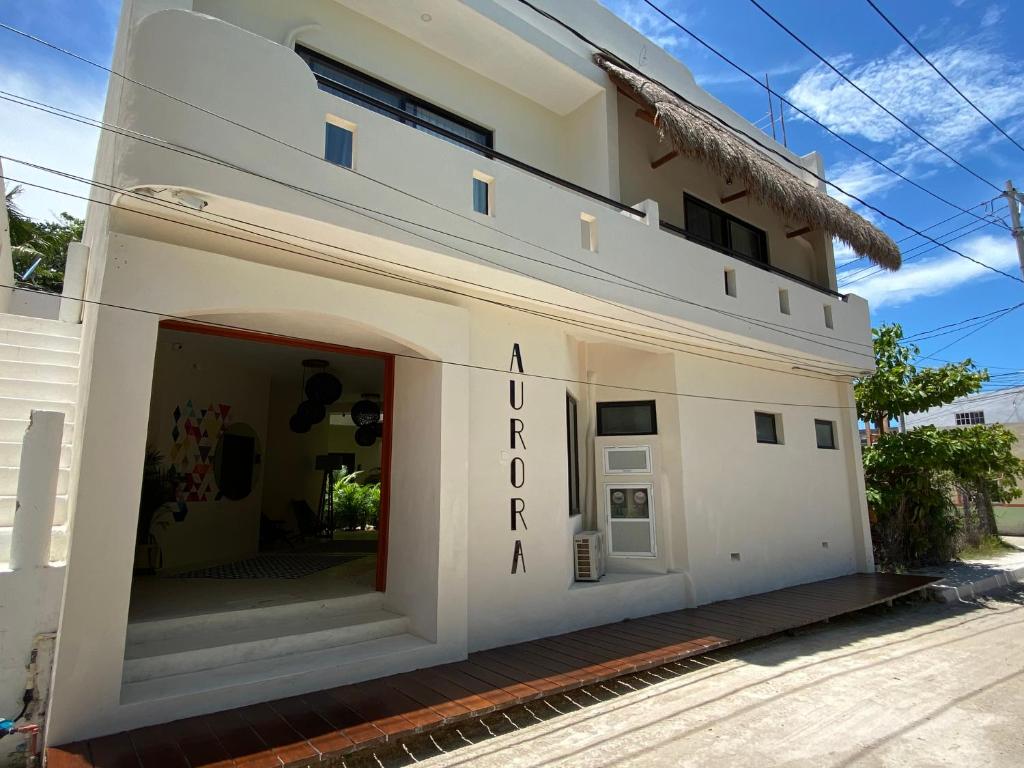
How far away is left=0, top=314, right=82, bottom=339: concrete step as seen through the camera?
255 inches

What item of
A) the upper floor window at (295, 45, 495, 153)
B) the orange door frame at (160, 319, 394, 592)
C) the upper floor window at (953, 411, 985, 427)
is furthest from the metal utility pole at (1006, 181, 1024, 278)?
the upper floor window at (953, 411, 985, 427)

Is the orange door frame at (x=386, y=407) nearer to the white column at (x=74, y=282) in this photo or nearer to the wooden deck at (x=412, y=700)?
the wooden deck at (x=412, y=700)

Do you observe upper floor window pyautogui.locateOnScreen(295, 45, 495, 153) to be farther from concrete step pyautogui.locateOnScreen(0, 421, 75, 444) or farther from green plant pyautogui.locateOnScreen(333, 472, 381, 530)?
green plant pyautogui.locateOnScreen(333, 472, 381, 530)

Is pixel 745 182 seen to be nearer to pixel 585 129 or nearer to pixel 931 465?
pixel 585 129

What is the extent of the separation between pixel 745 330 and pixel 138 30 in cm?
662

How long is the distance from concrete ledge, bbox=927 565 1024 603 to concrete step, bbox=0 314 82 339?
38.8ft

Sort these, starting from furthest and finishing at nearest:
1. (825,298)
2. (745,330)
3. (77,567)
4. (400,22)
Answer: (825,298) → (745,330) → (400,22) → (77,567)

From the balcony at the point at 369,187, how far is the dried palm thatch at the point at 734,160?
0.98 m

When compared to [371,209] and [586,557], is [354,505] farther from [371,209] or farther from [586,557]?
[371,209]

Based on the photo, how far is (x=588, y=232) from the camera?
247 inches

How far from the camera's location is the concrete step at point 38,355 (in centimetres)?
588

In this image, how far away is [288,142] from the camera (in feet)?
13.1

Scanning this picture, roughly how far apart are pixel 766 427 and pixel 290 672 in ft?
23.8

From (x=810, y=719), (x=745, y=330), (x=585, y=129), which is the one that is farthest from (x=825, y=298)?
(x=810, y=719)
